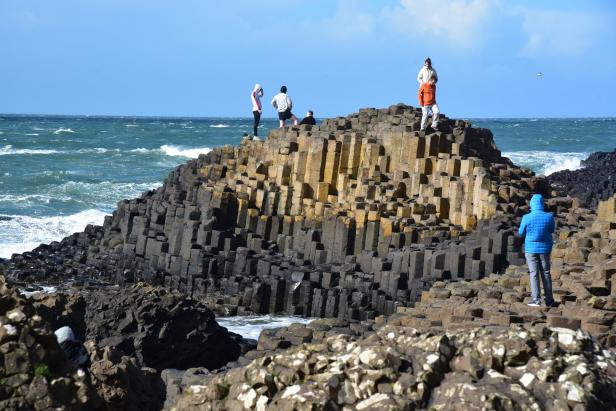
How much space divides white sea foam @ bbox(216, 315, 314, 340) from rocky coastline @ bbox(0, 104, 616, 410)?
39cm

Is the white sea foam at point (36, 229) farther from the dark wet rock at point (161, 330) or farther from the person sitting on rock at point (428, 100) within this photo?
the dark wet rock at point (161, 330)

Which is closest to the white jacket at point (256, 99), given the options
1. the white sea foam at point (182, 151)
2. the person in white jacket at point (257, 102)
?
the person in white jacket at point (257, 102)

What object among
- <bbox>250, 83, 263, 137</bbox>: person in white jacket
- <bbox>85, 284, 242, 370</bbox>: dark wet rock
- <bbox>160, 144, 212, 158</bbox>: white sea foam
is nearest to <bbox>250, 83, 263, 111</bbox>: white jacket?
<bbox>250, 83, 263, 137</bbox>: person in white jacket

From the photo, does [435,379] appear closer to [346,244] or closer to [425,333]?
[425,333]

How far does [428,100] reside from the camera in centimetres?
2469

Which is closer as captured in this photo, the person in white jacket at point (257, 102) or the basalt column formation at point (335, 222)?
the basalt column formation at point (335, 222)

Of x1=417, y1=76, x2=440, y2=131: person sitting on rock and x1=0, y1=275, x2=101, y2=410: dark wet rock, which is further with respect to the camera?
x1=417, y1=76, x2=440, y2=131: person sitting on rock

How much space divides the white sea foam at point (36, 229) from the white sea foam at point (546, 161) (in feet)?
70.7

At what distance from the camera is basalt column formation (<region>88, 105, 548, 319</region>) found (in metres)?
19.7

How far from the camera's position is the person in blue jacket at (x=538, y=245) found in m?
12.8

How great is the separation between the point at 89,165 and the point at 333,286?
35098 mm

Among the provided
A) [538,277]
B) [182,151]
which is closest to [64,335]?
[538,277]

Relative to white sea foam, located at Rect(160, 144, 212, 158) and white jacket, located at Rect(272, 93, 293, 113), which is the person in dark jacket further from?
white sea foam, located at Rect(160, 144, 212, 158)

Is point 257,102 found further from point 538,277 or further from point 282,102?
point 538,277
